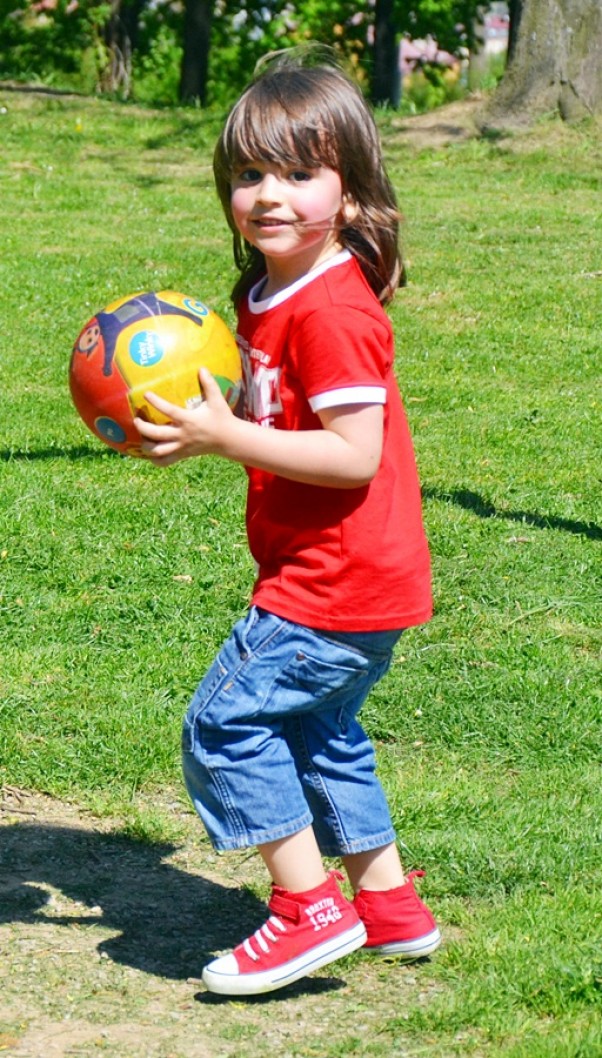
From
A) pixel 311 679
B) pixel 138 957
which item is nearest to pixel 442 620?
pixel 138 957

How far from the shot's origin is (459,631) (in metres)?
5.31

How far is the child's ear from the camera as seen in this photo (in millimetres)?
3105

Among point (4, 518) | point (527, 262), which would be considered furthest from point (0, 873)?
point (527, 262)

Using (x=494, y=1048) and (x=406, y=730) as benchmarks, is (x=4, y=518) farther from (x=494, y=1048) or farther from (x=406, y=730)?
(x=494, y=1048)

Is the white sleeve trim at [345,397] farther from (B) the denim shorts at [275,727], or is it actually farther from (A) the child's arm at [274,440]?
(B) the denim shorts at [275,727]

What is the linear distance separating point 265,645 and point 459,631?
237 centimetres

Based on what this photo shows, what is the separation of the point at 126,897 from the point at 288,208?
5.78 ft

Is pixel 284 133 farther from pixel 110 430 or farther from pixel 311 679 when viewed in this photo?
pixel 311 679

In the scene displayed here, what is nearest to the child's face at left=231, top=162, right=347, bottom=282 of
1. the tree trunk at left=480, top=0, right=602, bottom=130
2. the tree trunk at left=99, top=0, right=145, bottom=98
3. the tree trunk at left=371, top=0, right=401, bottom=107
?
the tree trunk at left=480, top=0, right=602, bottom=130

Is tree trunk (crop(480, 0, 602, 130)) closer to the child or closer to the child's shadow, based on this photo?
the child

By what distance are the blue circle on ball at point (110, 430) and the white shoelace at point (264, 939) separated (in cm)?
109

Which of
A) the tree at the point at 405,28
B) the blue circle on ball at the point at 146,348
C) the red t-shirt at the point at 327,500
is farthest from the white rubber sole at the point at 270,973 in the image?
the tree at the point at 405,28

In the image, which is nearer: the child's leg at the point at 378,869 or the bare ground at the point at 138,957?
the bare ground at the point at 138,957

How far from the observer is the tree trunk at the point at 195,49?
26.0 metres
